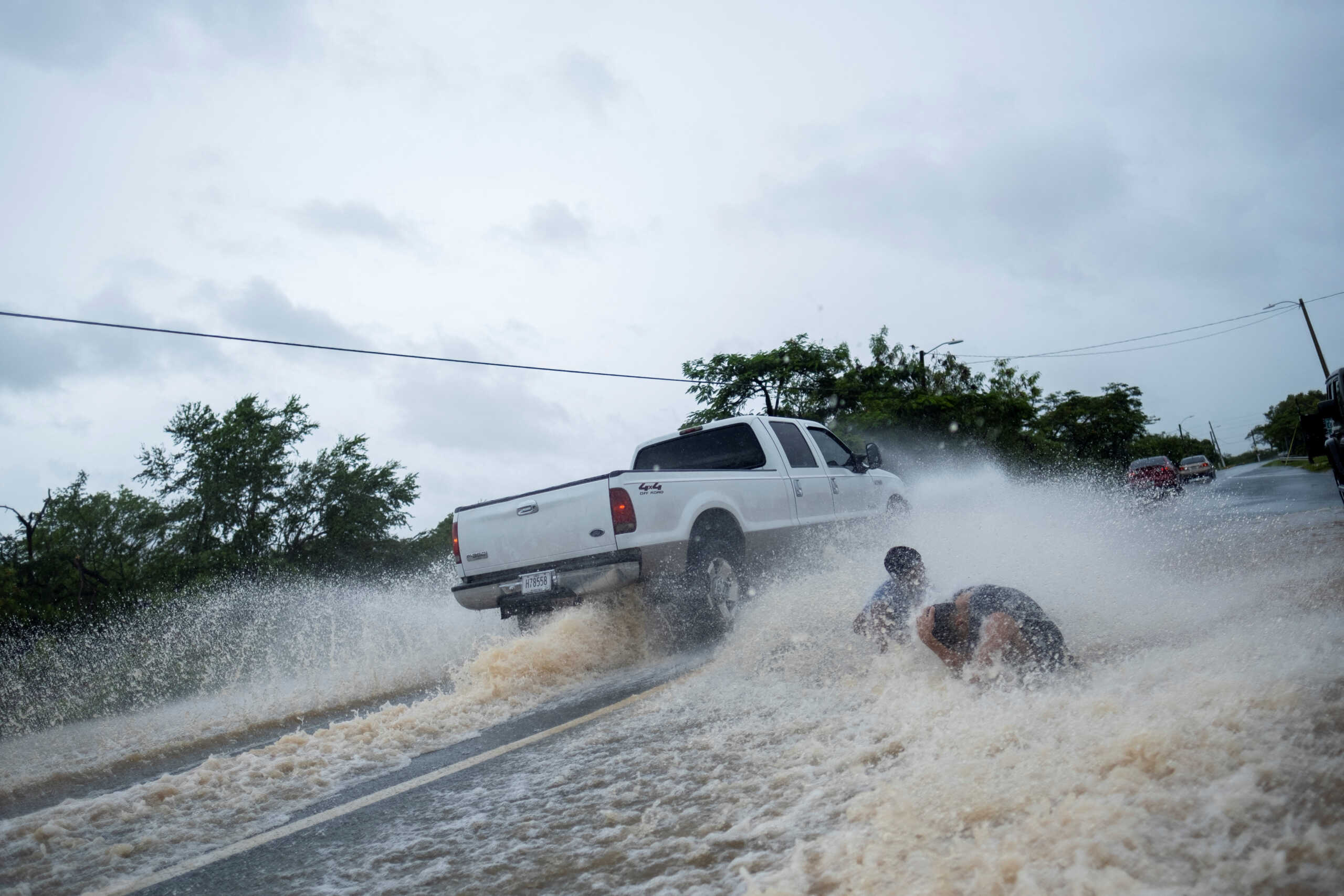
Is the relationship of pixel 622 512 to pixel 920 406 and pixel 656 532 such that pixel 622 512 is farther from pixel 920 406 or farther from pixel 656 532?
pixel 920 406

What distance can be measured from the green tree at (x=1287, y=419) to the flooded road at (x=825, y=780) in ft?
313

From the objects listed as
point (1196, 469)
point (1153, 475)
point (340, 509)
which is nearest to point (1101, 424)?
point (1196, 469)

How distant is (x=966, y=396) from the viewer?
109ft

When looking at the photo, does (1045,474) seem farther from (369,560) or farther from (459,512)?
(459,512)

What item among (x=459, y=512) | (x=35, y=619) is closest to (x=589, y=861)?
(x=459, y=512)

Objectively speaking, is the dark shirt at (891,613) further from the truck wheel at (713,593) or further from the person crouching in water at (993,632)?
the truck wheel at (713,593)

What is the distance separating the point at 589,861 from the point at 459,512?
5.30 m

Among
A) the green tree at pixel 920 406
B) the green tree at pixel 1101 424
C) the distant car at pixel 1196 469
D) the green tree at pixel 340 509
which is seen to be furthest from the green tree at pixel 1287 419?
the green tree at pixel 340 509

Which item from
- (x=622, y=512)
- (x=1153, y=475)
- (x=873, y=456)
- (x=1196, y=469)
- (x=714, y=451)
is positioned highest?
(x=714, y=451)

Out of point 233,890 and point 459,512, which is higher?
point 459,512

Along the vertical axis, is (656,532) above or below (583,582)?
above

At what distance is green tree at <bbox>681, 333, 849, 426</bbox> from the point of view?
31969 millimetres

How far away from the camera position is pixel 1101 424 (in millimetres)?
66688

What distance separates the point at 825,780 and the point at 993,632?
1436 millimetres
